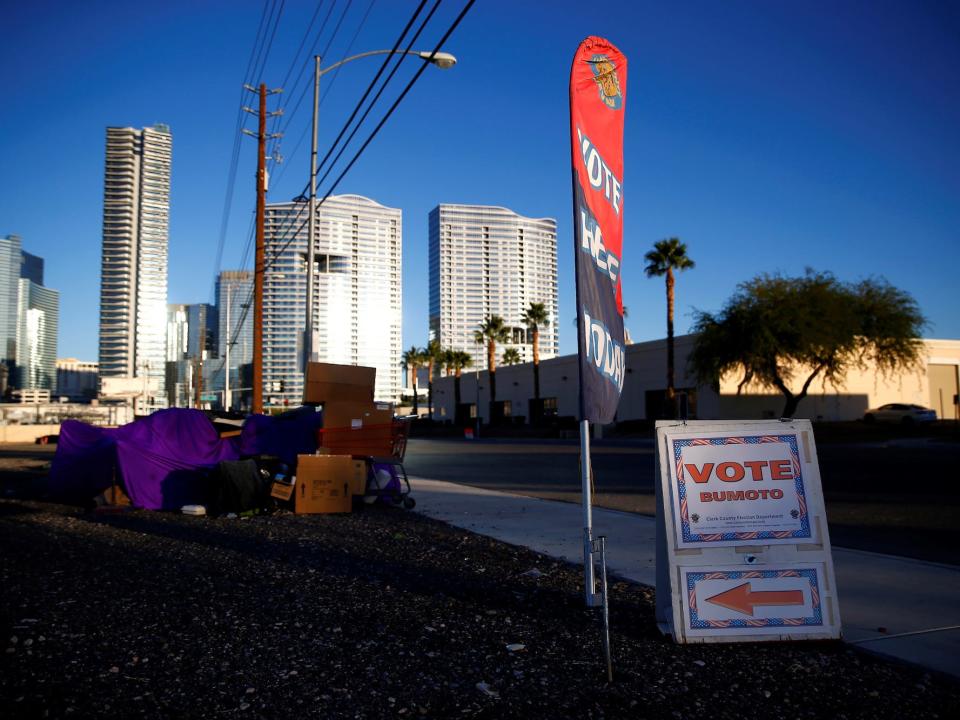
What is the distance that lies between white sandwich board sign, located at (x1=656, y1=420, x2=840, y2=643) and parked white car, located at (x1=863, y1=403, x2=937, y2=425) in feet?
151

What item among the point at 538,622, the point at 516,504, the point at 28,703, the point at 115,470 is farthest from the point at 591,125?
the point at 115,470

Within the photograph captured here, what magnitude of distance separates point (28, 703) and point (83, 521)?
7.61 meters

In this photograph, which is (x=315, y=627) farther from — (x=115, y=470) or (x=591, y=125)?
(x=115, y=470)

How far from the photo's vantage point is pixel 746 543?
4.53 m

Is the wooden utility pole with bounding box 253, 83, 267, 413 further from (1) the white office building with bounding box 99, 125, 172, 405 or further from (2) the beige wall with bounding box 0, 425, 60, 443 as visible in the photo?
(1) the white office building with bounding box 99, 125, 172, 405

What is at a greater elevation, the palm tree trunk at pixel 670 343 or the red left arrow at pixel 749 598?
the palm tree trunk at pixel 670 343

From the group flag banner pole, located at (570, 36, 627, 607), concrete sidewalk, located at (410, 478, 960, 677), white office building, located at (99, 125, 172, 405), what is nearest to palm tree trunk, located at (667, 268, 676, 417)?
concrete sidewalk, located at (410, 478, 960, 677)

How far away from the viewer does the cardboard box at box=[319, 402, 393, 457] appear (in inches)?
472

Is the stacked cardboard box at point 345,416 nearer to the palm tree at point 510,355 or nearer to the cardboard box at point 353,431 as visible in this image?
the cardboard box at point 353,431

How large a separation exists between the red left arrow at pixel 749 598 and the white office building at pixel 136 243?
15700 centimetres

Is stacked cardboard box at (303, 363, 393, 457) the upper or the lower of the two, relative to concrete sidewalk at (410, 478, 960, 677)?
upper

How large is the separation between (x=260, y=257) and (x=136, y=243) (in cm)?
14475

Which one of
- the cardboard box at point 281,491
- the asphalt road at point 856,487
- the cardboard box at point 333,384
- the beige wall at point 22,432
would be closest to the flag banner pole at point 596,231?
the asphalt road at point 856,487

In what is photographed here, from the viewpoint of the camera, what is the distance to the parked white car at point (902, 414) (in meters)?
43.1
